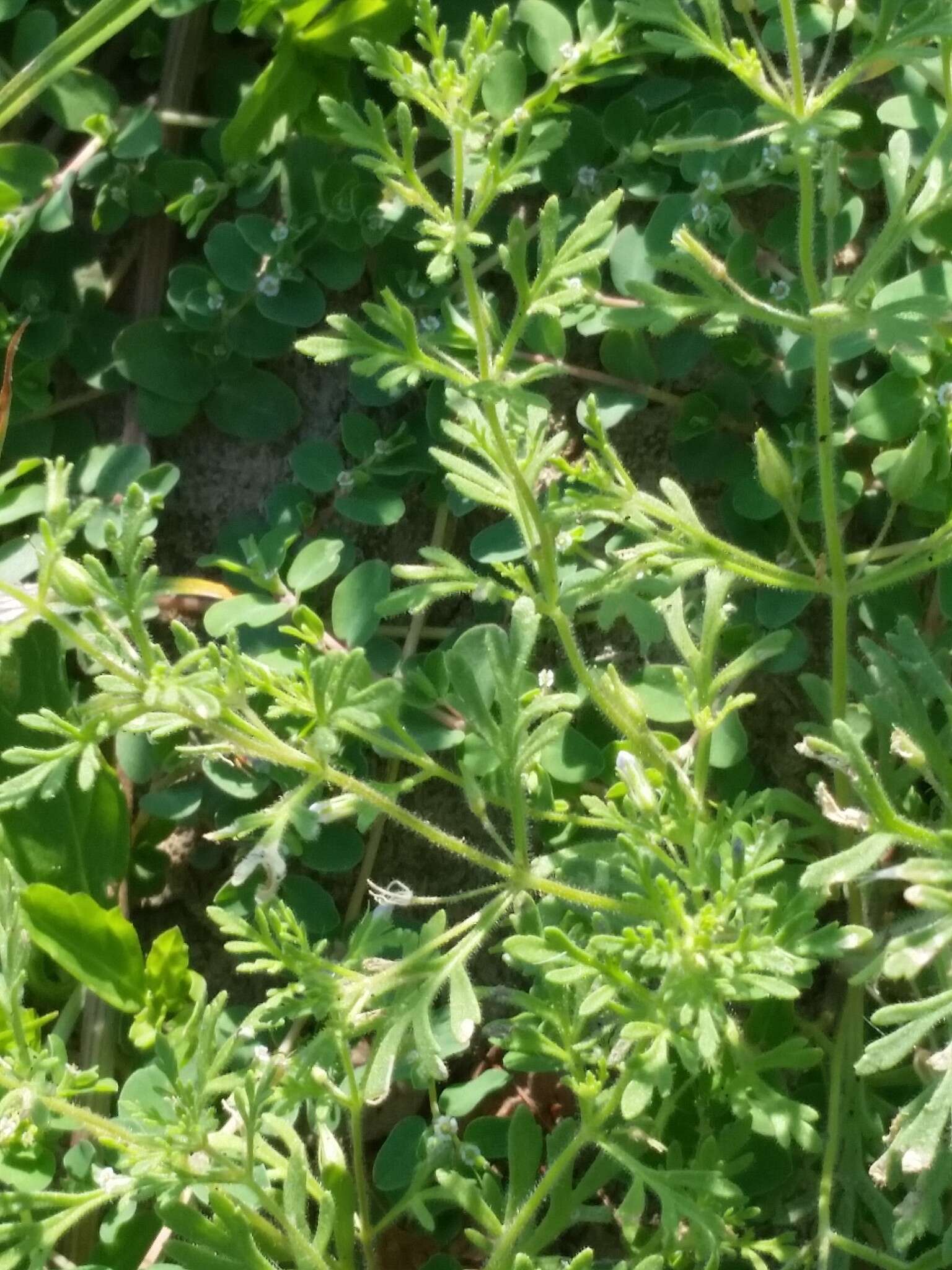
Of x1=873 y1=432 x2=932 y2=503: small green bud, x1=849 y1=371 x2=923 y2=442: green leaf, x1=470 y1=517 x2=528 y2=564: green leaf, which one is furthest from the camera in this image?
x1=470 y1=517 x2=528 y2=564: green leaf

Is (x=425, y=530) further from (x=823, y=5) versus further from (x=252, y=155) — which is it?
(x=823, y=5)

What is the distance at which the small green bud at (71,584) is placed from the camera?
1.39 meters

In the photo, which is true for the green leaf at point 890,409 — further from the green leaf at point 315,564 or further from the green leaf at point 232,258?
the green leaf at point 232,258

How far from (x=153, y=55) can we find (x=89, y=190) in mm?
228

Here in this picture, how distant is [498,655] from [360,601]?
344 millimetres

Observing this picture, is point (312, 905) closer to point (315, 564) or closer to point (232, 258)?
point (315, 564)

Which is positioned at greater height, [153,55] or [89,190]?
[153,55]

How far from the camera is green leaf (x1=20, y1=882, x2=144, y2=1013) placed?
68.6 inches

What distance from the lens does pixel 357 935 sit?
4.94 ft

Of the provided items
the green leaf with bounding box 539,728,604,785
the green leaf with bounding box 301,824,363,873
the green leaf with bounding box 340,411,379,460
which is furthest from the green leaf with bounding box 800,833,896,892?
the green leaf with bounding box 340,411,379,460

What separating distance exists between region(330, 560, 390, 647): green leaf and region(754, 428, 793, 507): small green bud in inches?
20.3

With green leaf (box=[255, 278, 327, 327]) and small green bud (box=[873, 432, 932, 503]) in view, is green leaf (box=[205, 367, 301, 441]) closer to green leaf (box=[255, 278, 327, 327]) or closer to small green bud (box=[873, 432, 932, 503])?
green leaf (box=[255, 278, 327, 327])

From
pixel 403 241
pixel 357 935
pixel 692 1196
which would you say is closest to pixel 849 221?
pixel 403 241

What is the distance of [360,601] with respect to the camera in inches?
70.4
